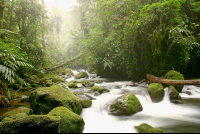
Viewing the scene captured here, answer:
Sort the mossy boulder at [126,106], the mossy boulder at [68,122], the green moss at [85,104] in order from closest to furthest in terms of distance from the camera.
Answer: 1. the mossy boulder at [68,122]
2. the mossy boulder at [126,106]
3. the green moss at [85,104]

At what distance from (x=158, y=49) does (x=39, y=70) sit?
25.1 feet

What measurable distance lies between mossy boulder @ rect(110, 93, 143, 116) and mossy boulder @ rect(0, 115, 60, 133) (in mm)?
2277

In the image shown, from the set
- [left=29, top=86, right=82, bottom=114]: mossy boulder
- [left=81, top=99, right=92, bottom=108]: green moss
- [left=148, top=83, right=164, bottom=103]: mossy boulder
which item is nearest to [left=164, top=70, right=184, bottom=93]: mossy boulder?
[left=148, top=83, right=164, bottom=103]: mossy boulder

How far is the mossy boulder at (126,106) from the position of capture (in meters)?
3.88

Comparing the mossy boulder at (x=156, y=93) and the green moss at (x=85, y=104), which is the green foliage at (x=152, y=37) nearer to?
the mossy boulder at (x=156, y=93)

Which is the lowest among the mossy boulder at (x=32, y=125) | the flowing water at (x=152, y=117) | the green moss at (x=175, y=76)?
the flowing water at (x=152, y=117)

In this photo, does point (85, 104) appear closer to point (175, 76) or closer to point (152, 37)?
point (175, 76)

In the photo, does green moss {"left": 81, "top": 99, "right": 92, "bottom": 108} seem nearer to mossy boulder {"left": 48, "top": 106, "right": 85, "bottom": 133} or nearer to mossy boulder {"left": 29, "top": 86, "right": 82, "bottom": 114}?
mossy boulder {"left": 29, "top": 86, "right": 82, "bottom": 114}

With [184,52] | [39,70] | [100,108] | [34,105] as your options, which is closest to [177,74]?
[184,52]

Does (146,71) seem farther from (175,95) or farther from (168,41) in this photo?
(175,95)

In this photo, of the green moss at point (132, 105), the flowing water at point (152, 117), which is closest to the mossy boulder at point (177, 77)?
the flowing water at point (152, 117)

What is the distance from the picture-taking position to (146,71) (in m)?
8.12

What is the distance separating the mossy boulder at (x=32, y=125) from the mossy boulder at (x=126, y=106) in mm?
2277

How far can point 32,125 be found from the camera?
2072 millimetres
